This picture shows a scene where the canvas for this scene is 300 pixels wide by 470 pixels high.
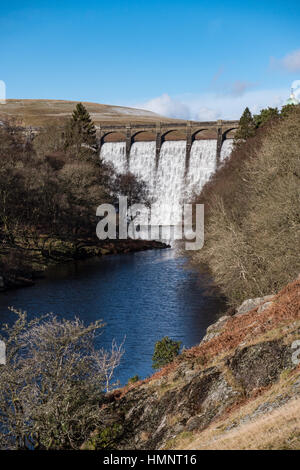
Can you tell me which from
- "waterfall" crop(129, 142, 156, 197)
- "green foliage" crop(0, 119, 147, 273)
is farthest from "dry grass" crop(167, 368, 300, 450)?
"waterfall" crop(129, 142, 156, 197)

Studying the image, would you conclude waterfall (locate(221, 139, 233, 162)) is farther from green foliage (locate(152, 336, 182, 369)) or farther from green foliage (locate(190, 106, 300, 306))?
green foliage (locate(152, 336, 182, 369))

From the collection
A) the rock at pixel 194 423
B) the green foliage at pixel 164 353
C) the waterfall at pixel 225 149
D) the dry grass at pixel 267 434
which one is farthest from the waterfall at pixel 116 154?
the dry grass at pixel 267 434

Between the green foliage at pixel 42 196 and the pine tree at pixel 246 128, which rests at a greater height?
the pine tree at pixel 246 128

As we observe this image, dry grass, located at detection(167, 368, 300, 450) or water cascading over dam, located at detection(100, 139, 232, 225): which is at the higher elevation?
water cascading over dam, located at detection(100, 139, 232, 225)

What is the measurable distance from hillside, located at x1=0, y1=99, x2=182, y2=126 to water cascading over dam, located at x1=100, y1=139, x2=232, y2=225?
6336cm

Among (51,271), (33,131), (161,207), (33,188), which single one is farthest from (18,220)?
(33,131)

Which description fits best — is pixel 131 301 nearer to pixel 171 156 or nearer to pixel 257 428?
pixel 257 428

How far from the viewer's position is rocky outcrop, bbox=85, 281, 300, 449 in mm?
16203

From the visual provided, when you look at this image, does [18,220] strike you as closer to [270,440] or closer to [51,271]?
[51,271]

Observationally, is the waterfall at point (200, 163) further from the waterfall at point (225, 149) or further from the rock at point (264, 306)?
the rock at point (264, 306)

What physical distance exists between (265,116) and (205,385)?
55.3 m

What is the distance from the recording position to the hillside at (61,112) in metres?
157

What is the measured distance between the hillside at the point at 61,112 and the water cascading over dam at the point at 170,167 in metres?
63.4
